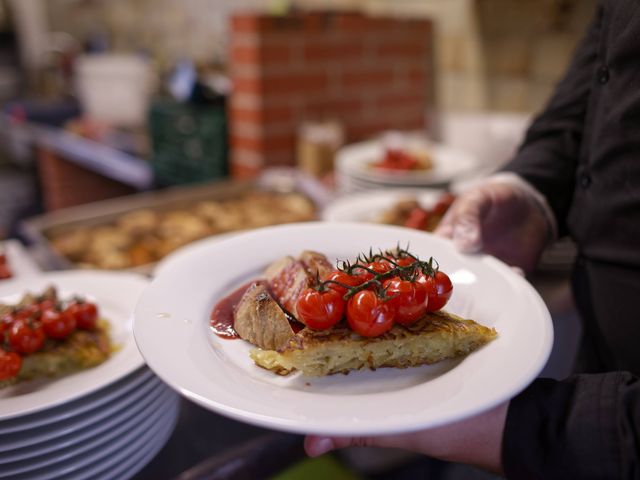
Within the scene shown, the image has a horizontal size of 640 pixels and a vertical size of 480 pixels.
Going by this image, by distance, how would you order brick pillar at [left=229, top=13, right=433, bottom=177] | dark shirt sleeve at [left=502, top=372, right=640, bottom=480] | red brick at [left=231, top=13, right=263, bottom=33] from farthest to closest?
brick pillar at [left=229, top=13, right=433, bottom=177]
red brick at [left=231, top=13, right=263, bottom=33]
dark shirt sleeve at [left=502, top=372, right=640, bottom=480]

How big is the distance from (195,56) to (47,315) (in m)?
4.54

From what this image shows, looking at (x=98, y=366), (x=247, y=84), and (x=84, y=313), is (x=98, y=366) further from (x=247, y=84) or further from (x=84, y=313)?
(x=247, y=84)

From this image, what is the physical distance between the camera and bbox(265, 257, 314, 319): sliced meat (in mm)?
942

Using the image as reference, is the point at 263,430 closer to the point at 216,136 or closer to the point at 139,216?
the point at 139,216

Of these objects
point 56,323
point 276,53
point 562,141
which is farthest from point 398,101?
point 56,323

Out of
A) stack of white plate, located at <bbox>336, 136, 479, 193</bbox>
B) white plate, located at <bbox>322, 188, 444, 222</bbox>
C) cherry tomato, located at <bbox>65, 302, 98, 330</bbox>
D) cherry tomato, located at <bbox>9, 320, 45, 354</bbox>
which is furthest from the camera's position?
stack of white plate, located at <bbox>336, 136, 479, 193</bbox>

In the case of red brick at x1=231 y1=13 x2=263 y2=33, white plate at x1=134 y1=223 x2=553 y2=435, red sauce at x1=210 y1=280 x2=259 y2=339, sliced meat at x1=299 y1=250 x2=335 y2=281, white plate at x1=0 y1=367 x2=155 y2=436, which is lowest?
white plate at x1=0 y1=367 x2=155 y2=436

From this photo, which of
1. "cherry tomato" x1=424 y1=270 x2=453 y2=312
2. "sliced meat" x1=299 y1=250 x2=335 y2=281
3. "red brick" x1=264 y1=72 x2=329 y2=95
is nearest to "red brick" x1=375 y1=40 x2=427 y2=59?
"red brick" x1=264 y1=72 x2=329 y2=95

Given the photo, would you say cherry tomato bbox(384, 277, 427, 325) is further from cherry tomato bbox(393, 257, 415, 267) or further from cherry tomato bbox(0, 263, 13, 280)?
cherry tomato bbox(0, 263, 13, 280)

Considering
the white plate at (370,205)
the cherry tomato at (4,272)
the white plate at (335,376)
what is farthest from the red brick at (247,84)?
the white plate at (335,376)

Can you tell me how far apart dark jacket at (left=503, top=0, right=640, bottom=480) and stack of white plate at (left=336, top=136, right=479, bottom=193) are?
2.81 ft

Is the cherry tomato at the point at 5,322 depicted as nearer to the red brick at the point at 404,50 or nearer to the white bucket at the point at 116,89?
the red brick at the point at 404,50

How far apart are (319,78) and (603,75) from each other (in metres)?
1.95

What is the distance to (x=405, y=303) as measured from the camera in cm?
86
